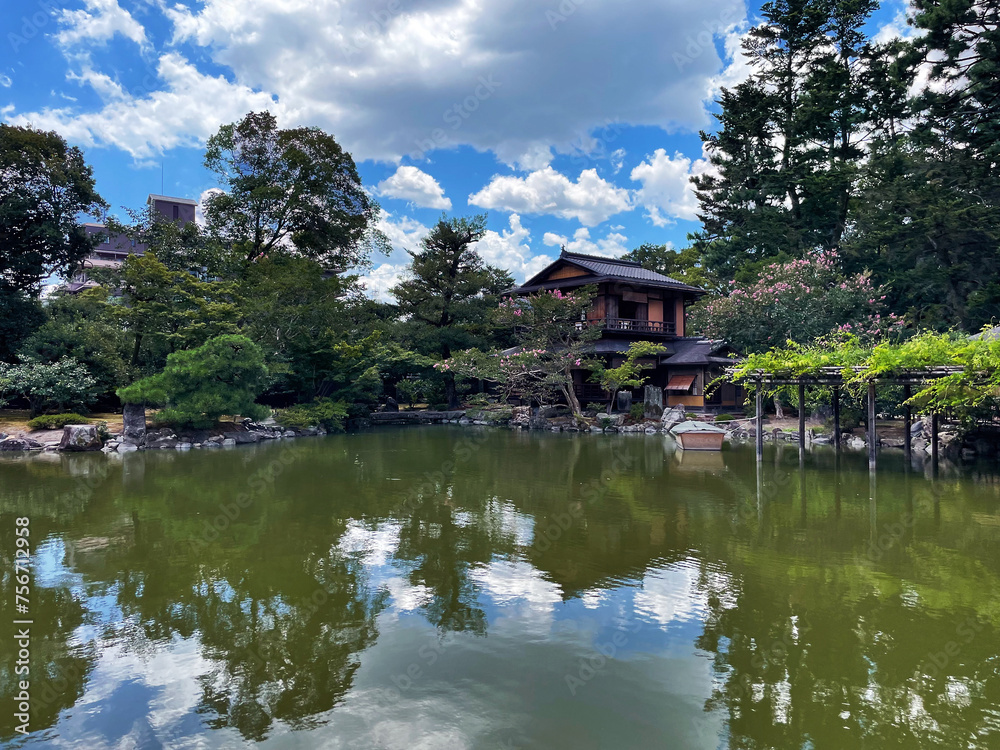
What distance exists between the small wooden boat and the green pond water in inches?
245

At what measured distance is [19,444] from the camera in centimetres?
1872

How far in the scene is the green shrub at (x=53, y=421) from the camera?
19.4 m

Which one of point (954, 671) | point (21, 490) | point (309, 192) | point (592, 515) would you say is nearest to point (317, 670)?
point (954, 671)

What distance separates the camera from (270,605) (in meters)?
6.15

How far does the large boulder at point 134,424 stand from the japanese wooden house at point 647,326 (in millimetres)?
17200

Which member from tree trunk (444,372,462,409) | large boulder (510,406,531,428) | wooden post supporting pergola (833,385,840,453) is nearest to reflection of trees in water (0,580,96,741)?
wooden post supporting pergola (833,385,840,453)

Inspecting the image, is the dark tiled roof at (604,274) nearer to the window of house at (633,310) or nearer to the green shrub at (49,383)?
the window of house at (633,310)

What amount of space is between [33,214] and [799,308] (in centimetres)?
2957

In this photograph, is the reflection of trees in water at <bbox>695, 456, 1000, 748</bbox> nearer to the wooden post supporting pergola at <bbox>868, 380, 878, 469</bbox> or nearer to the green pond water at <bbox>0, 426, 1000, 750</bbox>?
the green pond water at <bbox>0, 426, 1000, 750</bbox>

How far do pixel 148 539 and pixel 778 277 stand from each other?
2361cm

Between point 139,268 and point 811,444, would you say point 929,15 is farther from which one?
point 139,268

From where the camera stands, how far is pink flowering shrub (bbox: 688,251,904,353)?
72.7ft

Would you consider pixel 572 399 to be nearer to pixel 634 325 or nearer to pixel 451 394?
pixel 634 325

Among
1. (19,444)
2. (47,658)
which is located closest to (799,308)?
(47,658)
